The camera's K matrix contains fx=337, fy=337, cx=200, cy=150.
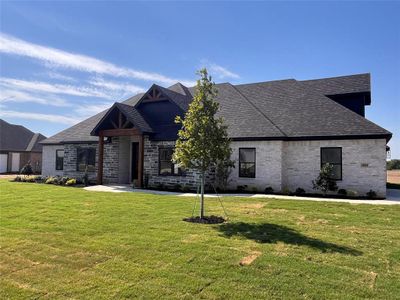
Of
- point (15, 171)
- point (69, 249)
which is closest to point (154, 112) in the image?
point (69, 249)

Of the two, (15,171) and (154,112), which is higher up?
(154,112)

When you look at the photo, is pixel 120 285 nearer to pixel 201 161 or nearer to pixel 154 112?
pixel 201 161

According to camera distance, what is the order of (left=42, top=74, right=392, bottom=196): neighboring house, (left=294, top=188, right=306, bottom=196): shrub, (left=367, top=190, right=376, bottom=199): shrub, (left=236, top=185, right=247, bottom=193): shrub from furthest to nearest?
(left=236, top=185, right=247, bottom=193): shrub
(left=294, top=188, right=306, bottom=196): shrub
(left=42, top=74, right=392, bottom=196): neighboring house
(left=367, top=190, right=376, bottom=199): shrub

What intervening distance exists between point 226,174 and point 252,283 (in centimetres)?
1326

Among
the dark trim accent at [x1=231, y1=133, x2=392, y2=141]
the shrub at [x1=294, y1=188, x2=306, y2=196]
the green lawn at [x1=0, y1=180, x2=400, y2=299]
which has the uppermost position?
the dark trim accent at [x1=231, y1=133, x2=392, y2=141]

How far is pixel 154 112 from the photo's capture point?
864 inches

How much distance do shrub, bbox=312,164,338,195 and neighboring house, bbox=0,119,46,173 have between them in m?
30.1

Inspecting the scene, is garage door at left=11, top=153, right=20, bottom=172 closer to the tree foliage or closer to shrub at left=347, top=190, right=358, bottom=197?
the tree foliage

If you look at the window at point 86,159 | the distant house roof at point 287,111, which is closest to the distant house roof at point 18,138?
the distant house roof at point 287,111

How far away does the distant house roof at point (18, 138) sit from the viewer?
40.1 m

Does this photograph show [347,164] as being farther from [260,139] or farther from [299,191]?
[260,139]

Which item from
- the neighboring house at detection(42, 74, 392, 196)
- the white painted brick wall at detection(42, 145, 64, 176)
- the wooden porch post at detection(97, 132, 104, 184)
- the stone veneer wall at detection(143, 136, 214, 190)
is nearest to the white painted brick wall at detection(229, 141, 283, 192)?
the neighboring house at detection(42, 74, 392, 196)

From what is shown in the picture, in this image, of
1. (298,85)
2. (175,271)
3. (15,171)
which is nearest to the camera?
(175,271)

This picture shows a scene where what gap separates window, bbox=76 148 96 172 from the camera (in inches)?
930
